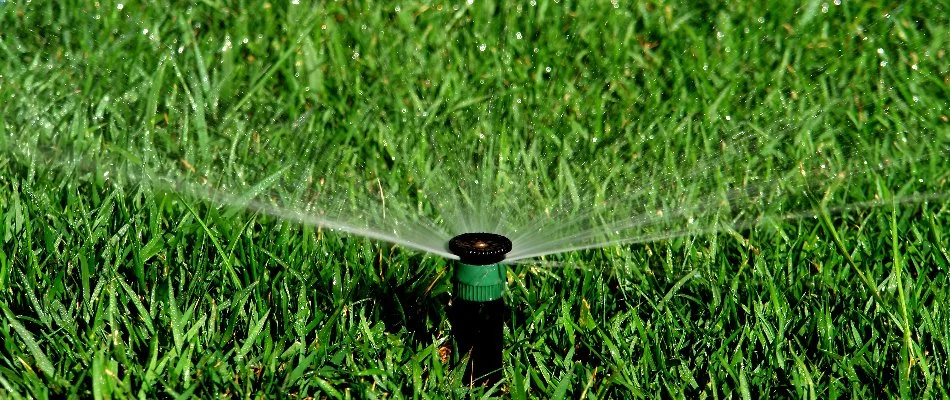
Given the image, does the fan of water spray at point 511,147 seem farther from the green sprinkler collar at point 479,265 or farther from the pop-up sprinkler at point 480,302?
the green sprinkler collar at point 479,265

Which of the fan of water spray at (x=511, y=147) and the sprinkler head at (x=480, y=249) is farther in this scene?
the fan of water spray at (x=511, y=147)

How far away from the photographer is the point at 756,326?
7.36 feet

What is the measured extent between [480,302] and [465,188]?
0.99 m

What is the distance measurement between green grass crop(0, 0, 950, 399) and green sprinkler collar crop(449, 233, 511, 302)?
0.77 feet

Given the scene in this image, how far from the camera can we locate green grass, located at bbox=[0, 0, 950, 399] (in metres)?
2.16

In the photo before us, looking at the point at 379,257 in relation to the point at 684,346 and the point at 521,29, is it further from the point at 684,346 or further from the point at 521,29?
the point at 521,29

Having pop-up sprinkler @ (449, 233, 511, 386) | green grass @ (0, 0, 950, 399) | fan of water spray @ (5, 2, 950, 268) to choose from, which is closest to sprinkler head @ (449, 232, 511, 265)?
pop-up sprinkler @ (449, 233, 511, 386)

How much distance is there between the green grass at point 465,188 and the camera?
Result: 85.0 inches

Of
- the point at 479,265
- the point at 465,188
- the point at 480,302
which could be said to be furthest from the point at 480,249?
the point at 465,188

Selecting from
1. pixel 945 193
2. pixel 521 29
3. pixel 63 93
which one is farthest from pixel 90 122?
pixel 945 193

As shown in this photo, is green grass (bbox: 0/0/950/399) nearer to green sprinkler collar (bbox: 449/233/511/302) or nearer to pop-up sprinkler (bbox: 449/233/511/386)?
pop-up sprinkler (bbox: 449/233/511/386)

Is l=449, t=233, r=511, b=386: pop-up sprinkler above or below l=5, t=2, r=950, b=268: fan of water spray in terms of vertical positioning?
below

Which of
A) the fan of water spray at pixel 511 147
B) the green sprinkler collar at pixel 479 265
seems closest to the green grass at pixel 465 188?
the fan of water spray at pixel 511 147

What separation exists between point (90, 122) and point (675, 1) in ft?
6.72
